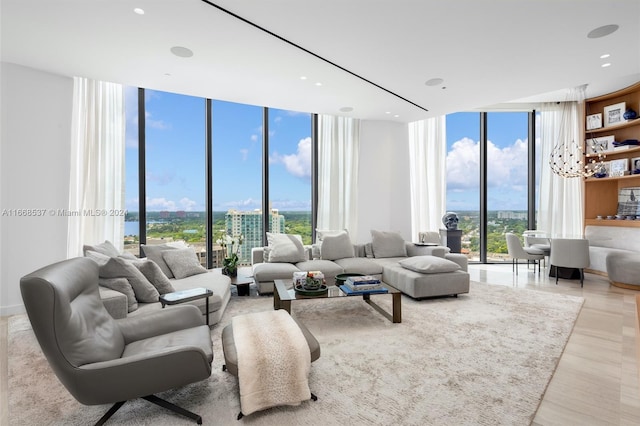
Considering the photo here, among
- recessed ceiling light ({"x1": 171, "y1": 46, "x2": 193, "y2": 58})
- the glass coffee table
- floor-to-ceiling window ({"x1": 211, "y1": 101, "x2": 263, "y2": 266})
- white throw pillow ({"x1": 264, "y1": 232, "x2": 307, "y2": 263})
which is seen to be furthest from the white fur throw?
floor-to-ceiling window ({"x1": 211, "y1": 101, "x2": 263, "y2": 266})

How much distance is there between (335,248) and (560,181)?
511 centimetres

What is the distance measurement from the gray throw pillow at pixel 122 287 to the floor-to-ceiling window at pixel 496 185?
6.50m

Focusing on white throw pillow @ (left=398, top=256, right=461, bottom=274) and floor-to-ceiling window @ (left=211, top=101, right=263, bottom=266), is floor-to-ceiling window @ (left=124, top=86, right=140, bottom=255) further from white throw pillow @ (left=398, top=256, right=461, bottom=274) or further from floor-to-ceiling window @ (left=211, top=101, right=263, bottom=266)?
white throw pillow @ (left=398, top=256, right=461, bottom=274)

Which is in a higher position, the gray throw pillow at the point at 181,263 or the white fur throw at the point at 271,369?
the gray throw pillow at the point at 181,263

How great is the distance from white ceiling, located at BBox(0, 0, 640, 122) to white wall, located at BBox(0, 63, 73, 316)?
0.28 meters

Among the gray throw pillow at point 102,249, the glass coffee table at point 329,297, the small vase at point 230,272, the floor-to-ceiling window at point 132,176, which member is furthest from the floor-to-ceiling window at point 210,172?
the glass coffee table at point 329,297

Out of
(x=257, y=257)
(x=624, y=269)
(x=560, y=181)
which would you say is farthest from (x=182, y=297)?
(x=560, y=181)

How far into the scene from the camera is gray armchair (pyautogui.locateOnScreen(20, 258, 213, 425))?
152 cm

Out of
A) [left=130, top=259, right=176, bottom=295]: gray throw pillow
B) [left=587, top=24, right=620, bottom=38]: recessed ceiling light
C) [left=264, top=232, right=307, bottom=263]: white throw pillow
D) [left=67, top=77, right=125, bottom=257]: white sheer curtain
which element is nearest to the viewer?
[left=587, top=24, right=620, bottom=38]: recessed ceiling light

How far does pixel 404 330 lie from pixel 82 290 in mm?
2744

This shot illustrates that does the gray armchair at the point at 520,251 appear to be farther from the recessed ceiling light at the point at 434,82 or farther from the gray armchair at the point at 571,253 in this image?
the recessed ceiling light at the point at 434,82

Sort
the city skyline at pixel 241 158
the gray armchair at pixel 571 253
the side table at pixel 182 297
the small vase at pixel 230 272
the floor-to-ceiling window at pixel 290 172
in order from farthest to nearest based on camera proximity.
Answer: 1. the floor-to-ceiling window at pixel 290 172
2. the city skyline at pixel 241 158
3. the gray armchair at pixel 571 253
4. the small vase at pixel 230 272
5. the side table at pixel 182 297

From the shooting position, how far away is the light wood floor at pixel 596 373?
6.42 feet

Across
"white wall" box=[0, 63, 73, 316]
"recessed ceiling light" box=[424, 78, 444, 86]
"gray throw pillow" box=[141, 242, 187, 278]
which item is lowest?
"gray throw pillow" box=[141, 242, 187, 278]
